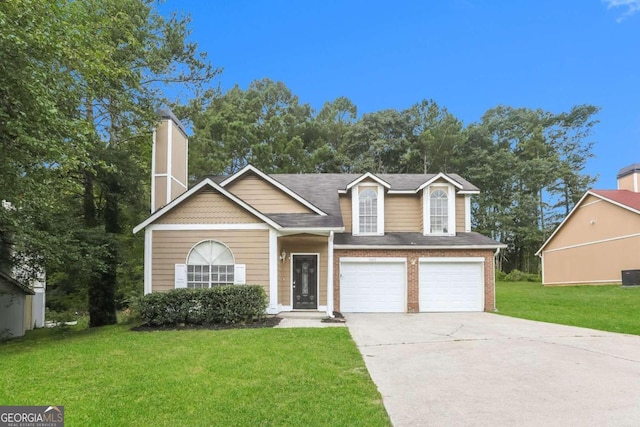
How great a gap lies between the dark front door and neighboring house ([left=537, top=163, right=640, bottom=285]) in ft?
53.8

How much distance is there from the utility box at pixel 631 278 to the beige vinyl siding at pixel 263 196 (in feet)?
51.9

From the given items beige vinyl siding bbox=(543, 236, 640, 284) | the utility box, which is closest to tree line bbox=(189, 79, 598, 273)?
beige vinyl siding bbox=(543, 236, 640, 284)

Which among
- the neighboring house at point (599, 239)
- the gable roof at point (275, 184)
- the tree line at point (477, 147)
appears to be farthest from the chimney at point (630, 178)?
the gable roof at point (275, 184)

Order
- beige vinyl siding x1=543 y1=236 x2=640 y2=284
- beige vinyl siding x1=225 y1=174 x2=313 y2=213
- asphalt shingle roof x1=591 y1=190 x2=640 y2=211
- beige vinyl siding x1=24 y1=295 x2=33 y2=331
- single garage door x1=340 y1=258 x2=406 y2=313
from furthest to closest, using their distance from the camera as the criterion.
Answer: asphalt shingle roof x1=591 y1=190 x2=640 y2=211, beige vinyl siding x1=543 y1=236 x2=640 y2=284, beige vinyl siding x1=24 y1=295 x2=33 y2=331, single garage door x1=340 y1=258 x2=406 y2=313, beige vinyl siding x1=225 y1=174 x2=313 y2=213

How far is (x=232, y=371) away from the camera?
662cm

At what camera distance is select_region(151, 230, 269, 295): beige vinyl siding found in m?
12.9

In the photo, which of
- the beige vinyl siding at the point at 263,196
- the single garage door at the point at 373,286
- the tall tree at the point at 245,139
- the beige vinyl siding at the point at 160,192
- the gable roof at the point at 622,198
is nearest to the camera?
the beige vinyl siding at the point at 160,192

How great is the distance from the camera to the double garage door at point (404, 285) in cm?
1562

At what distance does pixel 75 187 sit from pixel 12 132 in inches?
143

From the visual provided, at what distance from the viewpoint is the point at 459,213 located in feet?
56.8

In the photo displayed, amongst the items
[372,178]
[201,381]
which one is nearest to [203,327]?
[201,381]

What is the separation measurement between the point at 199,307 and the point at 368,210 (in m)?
7.82

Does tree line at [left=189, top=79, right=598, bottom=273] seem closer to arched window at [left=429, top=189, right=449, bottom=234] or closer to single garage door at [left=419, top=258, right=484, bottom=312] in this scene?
arched window at [left=429, top=189, right=449, bottom=234]

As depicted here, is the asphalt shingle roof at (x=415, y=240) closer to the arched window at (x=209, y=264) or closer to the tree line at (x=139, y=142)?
the arched window at (x=209, y=264)
